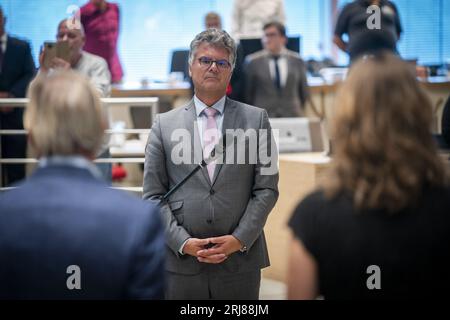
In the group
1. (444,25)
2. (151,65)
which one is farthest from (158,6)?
(444,25)

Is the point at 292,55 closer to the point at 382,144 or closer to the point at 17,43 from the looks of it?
the point at 17,43

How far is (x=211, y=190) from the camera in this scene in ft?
8.82

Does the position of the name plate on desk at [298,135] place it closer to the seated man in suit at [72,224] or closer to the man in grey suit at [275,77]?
the man in grey suit at [275,77]

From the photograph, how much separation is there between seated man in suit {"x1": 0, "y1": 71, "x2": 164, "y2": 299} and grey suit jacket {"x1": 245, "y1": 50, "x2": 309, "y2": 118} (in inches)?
206

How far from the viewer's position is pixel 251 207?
2.72 metres

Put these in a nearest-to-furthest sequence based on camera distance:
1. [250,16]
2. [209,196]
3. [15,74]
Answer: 1. [209,196]
2. [15,74]
3. [250,16]

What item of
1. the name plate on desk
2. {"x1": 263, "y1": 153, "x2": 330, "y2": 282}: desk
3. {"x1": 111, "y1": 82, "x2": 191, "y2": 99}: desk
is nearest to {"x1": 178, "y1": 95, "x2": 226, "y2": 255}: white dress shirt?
{"x1": 263, "y1": 153, "x2": 330, "y2": 282}: desk

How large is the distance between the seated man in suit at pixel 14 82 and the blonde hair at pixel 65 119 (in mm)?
3529

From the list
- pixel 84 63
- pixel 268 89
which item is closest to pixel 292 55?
pixel 268 89

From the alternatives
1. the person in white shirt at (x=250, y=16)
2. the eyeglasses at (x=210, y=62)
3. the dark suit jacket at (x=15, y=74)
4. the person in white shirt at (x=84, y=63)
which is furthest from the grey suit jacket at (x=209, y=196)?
the person in white shirt at (x=250, y=16)

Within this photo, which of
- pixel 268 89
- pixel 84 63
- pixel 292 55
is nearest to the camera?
Answer: pixel 84 63

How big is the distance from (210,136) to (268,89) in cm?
414

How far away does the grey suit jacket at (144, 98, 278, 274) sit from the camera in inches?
105
